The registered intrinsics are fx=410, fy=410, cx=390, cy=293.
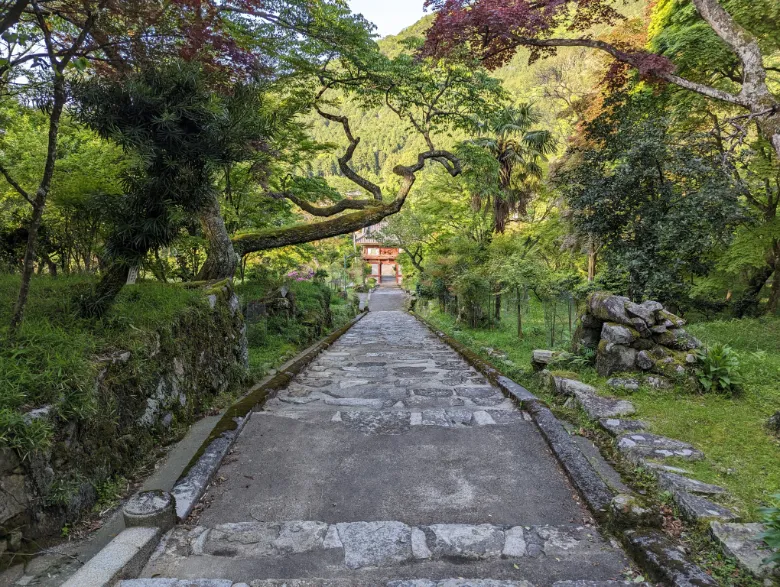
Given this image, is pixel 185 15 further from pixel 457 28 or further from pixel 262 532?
pixel 262 532

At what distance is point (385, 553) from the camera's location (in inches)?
87.6

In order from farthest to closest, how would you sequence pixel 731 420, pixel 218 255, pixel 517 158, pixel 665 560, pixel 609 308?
pixel 517 158, pixel 218 255, pixel 609 308, pixel 731 420, pixel 665 560

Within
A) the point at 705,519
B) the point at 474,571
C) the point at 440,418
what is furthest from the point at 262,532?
the point at 705,519

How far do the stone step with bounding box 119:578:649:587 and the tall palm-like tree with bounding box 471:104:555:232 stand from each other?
41.5ft

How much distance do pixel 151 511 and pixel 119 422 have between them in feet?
2.90

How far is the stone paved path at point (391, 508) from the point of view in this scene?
2104mm

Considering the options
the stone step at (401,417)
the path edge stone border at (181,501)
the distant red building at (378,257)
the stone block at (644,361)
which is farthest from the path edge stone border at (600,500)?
the distant red building at (378,257)

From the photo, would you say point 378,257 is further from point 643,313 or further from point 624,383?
point 624,383

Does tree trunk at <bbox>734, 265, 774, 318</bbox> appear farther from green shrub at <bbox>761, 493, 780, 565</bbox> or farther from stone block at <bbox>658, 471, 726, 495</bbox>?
green shrub at <bbox>761, 493, 780, 565</bbox>

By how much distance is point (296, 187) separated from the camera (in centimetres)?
921

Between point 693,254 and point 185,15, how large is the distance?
7444 millimetres

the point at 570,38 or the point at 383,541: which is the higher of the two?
the point at 570,38

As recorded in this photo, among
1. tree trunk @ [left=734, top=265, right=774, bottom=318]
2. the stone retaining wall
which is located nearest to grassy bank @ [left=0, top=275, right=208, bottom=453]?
the stone retaining wall

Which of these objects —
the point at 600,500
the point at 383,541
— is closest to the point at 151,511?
the point at 383,541
